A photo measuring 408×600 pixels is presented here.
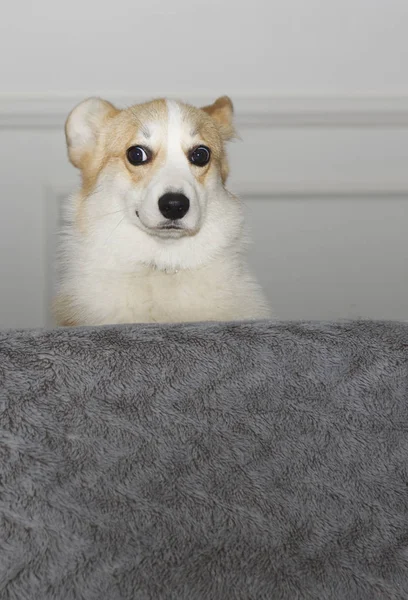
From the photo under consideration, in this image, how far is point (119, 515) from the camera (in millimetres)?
963

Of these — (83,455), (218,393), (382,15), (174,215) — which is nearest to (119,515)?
(83,455)

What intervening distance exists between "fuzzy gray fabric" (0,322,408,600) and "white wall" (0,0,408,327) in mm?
1517

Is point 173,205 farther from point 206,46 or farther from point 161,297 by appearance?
point 206,46

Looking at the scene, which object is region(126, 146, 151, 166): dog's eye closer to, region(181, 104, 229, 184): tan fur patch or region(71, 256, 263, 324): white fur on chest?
region(181, 104, 229, 184): tan fur patch

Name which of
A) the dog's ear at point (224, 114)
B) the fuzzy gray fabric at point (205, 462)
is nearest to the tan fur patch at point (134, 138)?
the dog's ear at point (224, 114)

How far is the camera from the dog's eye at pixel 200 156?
1655mm

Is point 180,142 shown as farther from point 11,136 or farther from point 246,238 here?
point 11,136

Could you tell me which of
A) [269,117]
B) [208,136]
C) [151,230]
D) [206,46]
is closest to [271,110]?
[269,117]

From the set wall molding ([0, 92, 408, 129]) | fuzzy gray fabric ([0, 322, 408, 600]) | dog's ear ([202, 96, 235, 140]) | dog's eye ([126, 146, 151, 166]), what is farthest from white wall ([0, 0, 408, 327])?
fuzzy gray fabric ([0, 322, 408, 600])

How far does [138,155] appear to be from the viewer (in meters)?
1.63

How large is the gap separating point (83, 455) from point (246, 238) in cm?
91

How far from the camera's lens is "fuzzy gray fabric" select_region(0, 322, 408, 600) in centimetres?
95

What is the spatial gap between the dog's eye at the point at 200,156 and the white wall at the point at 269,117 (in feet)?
2.82

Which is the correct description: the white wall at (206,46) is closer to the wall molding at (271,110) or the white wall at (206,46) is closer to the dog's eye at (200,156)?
the wall molding at (271,110)
